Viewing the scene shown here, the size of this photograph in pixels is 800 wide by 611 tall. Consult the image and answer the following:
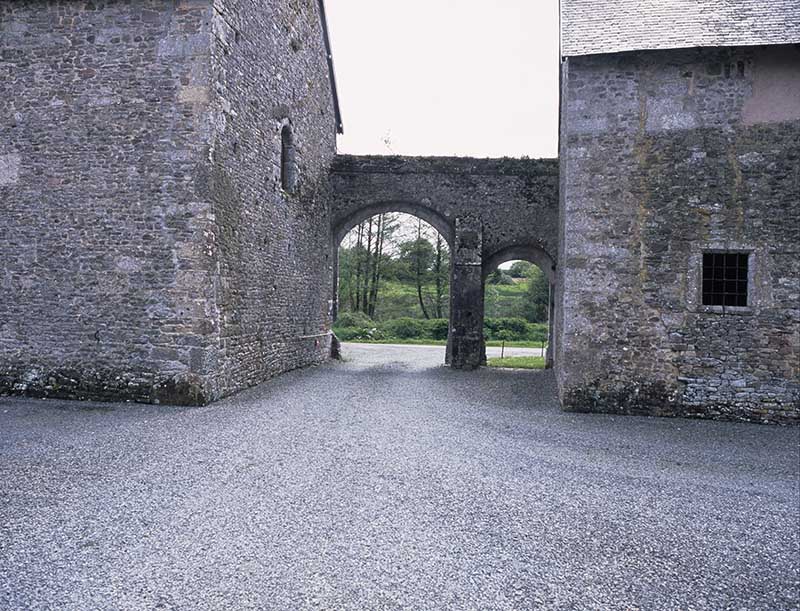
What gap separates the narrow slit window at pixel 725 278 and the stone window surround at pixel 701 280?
0.27 feet

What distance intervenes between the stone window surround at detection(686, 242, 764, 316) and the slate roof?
10.3 ft

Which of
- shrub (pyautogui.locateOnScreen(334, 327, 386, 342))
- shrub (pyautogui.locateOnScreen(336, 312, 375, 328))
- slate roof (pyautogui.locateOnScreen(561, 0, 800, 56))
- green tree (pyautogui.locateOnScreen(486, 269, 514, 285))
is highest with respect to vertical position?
slate roof (pyautogui.locateOnScreen(561, 0, 800, 56))

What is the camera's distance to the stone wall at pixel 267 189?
8.95 meters

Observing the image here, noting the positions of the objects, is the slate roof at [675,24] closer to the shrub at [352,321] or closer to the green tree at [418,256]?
the shrub at [352,321]

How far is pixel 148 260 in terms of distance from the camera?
859 centimetres

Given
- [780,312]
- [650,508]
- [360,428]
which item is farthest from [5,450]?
[780,312]

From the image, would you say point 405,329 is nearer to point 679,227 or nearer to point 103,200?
point 679,227

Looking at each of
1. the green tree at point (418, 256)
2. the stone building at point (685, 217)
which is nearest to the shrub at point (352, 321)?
the green tree at point (418, 256)

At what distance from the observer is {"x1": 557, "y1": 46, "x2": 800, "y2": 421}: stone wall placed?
8711 millimetres

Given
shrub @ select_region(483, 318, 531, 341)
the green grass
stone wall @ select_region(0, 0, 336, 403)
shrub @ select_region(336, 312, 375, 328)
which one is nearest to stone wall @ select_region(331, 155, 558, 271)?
the green grass

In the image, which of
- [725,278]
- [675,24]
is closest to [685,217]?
[725,278]

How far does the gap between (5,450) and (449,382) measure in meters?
8.18

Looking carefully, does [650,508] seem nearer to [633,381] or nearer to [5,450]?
[633,381]

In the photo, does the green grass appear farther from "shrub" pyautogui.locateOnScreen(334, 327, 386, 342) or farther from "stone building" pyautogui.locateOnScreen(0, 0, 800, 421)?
"shrub" pyautogui.locateOnScreen(334, 327, 386, 342)
